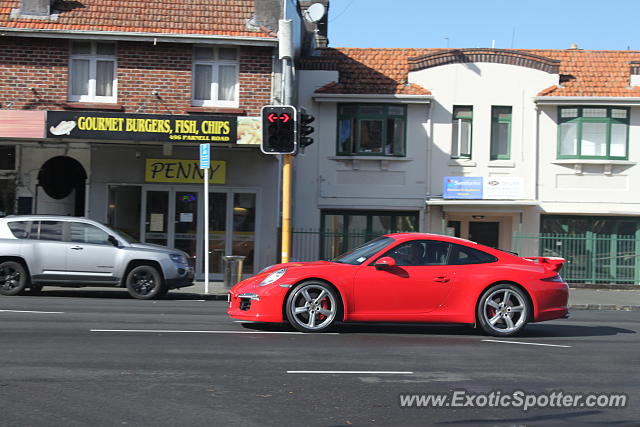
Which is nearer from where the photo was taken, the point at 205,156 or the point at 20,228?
the point at 20,228

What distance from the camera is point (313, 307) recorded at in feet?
34.2

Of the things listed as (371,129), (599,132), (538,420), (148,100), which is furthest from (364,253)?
(599,132)

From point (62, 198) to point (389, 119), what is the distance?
951 cm

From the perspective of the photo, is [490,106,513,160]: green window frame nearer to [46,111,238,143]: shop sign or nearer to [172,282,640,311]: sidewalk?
[172,282,640,311]: sidewalk

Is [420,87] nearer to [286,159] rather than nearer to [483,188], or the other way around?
[483,188]

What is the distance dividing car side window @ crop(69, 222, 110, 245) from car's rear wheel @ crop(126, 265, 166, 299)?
843mm

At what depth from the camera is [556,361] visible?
349 inches

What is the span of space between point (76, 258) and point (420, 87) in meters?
12.8

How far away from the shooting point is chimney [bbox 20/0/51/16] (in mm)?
21375

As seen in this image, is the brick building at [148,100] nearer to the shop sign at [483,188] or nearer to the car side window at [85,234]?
the car side window at [85,234]

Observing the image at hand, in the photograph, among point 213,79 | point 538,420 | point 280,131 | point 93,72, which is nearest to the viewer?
point 538,420

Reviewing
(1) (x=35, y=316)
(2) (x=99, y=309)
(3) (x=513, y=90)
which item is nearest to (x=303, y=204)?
(3) (x=513, y=90)

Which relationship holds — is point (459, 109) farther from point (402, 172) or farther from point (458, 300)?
point (458, 300)

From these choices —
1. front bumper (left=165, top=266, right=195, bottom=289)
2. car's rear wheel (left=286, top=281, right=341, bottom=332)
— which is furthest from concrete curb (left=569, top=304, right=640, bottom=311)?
car's rear wheel (left=286, top=281, right=341, bottom=332)
